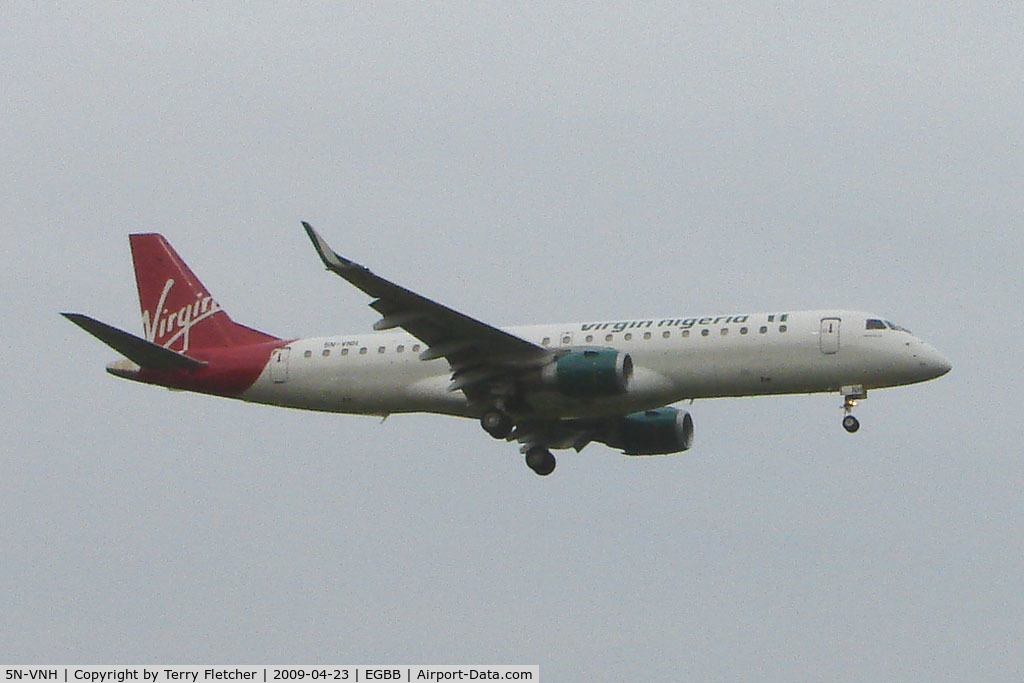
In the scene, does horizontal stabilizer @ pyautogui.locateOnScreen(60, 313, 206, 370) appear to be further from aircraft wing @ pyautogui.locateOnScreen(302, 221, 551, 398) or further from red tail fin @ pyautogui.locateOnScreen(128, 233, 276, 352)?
aircraft wing @ pyautogui.locateOnScreen(302, 221, 551, 398)

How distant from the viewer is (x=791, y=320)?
46.0 meters

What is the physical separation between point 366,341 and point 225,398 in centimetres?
454

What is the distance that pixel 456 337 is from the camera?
152 ft

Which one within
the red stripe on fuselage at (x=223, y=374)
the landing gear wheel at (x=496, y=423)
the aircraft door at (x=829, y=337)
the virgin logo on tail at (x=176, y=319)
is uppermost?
the virgin logo on tail at (x=176, y=319)

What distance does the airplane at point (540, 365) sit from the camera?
149 ft

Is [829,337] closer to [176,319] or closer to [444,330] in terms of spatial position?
[444,330]

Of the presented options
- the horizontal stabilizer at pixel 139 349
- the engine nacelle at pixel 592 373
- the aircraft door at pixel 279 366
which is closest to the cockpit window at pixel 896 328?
the engine nacelle at pixel 592 373

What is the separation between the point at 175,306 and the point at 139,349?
173 inches

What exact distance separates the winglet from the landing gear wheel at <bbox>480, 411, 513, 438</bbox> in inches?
282

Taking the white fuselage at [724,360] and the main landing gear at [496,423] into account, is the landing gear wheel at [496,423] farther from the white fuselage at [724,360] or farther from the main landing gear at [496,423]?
the white fuselage at [724,360]

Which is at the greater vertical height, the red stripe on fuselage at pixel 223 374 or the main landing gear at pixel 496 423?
the red stripe on fuselage at pixel 223 374

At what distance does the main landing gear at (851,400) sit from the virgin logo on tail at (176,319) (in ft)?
59.4

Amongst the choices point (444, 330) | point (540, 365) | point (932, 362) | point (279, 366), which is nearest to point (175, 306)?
point (279, 366)

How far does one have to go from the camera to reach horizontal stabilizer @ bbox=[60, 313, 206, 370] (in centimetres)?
4619
